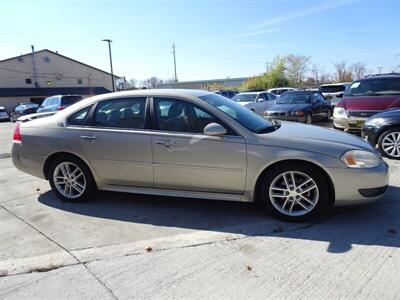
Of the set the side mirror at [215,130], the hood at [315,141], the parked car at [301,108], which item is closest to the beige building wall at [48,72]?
the parked car at [301,108]

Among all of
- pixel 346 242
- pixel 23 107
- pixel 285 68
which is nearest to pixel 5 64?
pixel 23 107

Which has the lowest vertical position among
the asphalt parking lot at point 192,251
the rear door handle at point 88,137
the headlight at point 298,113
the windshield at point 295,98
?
the asphalt parking lot at point 192,251

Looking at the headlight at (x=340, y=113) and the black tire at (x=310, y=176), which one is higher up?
the headlight at (x=340, y=113)

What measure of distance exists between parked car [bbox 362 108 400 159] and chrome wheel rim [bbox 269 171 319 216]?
369 cm

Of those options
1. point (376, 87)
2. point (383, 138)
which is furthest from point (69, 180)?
point (376, 87)

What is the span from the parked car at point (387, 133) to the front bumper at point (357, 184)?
3241 mm

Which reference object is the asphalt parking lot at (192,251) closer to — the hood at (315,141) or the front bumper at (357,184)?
the front bumper at (357,184)

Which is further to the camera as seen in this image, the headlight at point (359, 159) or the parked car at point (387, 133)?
the parked car at point (387, 133)

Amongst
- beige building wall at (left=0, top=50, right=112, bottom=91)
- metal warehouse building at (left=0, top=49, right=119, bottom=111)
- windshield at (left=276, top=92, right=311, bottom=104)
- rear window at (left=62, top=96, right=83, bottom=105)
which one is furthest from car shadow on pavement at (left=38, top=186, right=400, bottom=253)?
beige building wall at (left=0, top=50, right=112, bottom=91)

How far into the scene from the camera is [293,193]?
3.83 m

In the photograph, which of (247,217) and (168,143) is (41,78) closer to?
(168,143)

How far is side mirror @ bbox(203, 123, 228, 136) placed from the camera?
388 centimetres

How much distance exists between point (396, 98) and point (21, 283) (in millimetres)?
8829

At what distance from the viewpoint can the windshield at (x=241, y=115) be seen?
4123 millimetres
